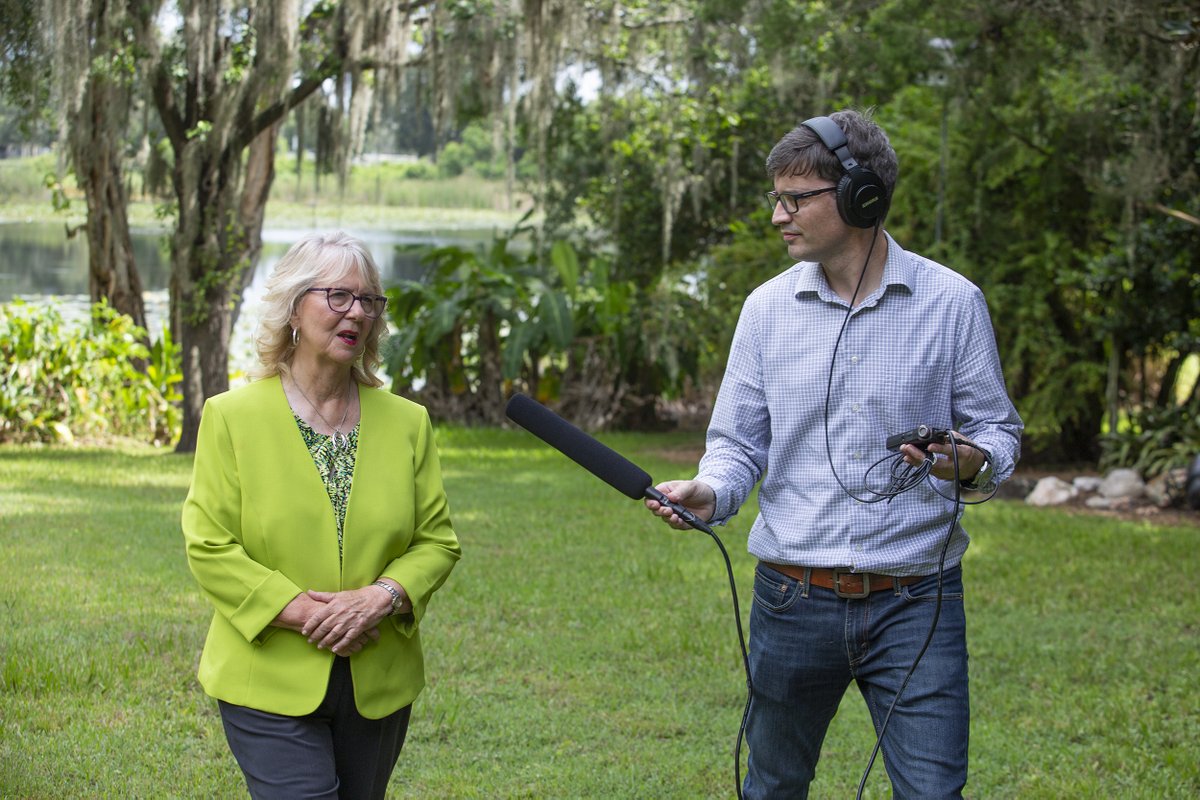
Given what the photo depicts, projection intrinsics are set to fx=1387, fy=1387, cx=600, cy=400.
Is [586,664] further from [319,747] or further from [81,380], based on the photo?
[81,380]

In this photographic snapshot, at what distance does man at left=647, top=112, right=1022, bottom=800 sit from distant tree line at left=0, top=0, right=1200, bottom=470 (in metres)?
6.21

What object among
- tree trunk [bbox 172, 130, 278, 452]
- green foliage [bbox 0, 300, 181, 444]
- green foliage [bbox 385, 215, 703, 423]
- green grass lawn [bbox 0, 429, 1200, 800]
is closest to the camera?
green grass lawn [bbox 0, 429, 1200, 800]

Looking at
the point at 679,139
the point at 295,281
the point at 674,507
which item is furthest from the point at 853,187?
the point at 679,139

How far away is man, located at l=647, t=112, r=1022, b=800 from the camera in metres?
2.99

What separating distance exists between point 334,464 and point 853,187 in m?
1.28

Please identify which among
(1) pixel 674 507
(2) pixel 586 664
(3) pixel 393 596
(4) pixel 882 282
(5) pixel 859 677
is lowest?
(2) pixel 586 664

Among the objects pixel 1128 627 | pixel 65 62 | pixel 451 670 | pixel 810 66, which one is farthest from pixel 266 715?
pixel 810 66

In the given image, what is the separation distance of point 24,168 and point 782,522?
62.3 feet

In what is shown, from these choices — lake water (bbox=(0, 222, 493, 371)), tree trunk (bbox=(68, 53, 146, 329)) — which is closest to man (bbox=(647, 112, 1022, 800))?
tree trunk (bbox=(68, 53, 146, 329))

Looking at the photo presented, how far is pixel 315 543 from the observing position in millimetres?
2986

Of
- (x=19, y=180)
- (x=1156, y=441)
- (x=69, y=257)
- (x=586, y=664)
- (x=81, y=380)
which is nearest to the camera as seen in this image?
(x=586, y=664)

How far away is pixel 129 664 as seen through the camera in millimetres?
5738

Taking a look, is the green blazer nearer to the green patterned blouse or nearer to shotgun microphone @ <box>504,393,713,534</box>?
the green patterned blouse

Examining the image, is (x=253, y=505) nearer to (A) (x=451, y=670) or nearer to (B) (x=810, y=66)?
(A) (x=451, y=670)
